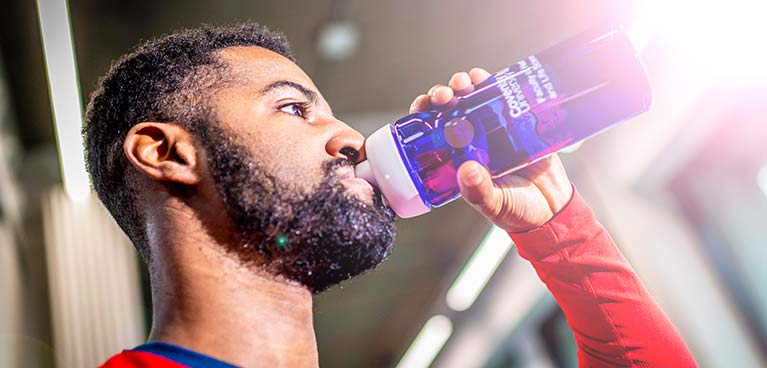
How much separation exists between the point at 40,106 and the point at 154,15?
70 centimetres

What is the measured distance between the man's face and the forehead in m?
0.06

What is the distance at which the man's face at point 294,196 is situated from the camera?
89 centimetres

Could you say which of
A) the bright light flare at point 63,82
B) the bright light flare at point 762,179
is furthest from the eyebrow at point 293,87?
the bright light flare at point 762,179

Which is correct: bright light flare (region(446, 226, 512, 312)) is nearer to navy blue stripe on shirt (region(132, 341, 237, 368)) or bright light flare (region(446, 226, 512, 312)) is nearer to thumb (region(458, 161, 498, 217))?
thumb (region(458, 161, 498, 217))

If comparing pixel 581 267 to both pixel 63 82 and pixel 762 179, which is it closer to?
pixel 762 179

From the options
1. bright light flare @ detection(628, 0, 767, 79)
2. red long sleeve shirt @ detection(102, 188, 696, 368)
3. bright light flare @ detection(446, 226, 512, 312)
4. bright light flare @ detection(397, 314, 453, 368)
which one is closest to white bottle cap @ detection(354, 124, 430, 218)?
red long sleeve shirt @ detection(102, 188, 696, 368)

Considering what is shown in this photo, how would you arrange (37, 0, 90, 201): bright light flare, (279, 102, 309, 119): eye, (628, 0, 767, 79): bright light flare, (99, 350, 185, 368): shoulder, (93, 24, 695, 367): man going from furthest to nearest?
1. (628, 0, 767, 79): bright light flare
2. (37, 0, 90, 201): bright light flare
3. (279, 102, 309, 119): eye
4. (93, 24, 695, 367): man
5. (99, 350, 185, 368): shoulder

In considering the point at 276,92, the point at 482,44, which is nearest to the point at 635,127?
the point at 482,44

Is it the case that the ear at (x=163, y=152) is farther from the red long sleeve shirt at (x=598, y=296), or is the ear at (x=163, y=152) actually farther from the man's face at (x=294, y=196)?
the red long sleeve shirt at (x=598, y=296)

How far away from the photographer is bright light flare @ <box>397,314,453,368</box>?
4.90 meters

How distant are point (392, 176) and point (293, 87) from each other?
23 centimetres

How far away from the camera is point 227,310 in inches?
34.6

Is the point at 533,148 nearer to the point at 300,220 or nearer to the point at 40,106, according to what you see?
the point at 300,220

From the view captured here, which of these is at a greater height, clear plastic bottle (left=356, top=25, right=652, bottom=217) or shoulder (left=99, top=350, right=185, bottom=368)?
clear plastic bottle (left=356, top=25, right=652, bottom=217)
